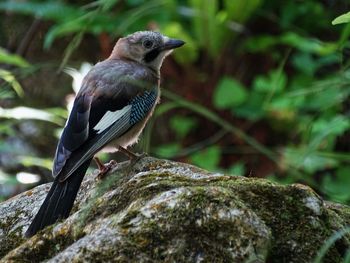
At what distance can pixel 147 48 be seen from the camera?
20.7 feet

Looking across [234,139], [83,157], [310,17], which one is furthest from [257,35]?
[83,157]

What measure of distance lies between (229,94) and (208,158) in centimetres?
102

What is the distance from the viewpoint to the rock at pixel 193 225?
116 inches

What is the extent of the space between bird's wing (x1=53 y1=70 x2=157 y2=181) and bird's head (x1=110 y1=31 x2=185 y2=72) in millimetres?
779

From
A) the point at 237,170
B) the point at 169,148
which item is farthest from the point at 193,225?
the point at 169,148

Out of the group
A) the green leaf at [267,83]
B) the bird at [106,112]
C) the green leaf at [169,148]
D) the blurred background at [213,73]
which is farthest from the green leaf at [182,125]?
the bird at [106,112]

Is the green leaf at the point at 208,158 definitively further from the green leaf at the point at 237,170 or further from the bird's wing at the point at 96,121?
the bird's wing at the point at 96,121

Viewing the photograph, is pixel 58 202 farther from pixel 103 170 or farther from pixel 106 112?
pixel 106 112

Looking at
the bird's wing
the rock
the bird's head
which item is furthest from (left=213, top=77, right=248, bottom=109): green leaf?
the rock

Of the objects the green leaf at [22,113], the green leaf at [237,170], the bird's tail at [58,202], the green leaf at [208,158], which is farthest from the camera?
the green leaf at [208,158]

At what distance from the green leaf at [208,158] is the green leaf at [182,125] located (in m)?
0.91

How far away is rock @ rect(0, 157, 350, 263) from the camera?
9.70 ft

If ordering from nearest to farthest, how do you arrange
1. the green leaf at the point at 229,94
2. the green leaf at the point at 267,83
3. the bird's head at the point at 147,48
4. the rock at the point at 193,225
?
the rock at the point at 193,225 → the bird's head at the point at 147,48 → the green leaf at the point at 267,83 → the green leaf at the point at 229,94

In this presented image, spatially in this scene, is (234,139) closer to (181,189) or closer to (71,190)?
(71,190)
